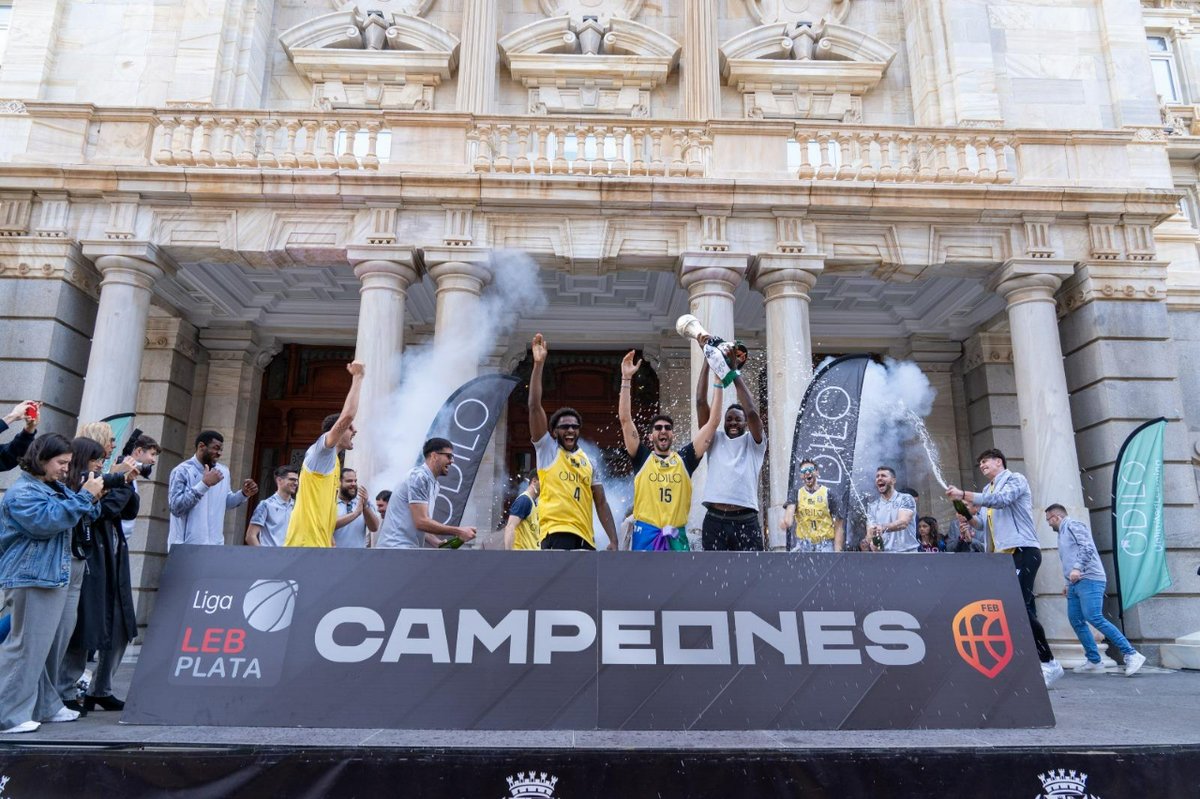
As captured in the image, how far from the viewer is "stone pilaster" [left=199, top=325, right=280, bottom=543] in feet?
50.9

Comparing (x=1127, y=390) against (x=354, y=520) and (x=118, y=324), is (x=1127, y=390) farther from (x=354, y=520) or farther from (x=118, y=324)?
(x=118, y=324)

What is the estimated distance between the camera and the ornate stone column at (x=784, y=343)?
1128 cm

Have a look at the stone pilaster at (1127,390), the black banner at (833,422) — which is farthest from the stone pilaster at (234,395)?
the stone pilaster at (1127,390)

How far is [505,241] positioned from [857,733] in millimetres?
9271

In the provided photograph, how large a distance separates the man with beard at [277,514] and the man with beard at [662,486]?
3.45 meters

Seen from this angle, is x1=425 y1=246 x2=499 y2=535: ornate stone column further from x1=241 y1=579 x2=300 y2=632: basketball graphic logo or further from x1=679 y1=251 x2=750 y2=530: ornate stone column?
x1=241 y1=579 x2=300 y2=632: basketball graphic logo

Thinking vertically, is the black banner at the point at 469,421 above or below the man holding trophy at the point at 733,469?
above

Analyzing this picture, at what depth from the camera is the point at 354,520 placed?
26.6 feet

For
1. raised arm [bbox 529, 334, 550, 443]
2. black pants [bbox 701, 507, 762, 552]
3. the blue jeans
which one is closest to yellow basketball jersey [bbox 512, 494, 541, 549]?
raised arm [bbox 529, 334, 550, 443]

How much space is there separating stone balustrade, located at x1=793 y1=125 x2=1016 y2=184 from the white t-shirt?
7.22 meters

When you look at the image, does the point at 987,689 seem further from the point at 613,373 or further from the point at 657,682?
the point at 613,373

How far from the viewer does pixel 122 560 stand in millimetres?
6070

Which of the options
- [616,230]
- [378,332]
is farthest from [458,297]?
[616,230]

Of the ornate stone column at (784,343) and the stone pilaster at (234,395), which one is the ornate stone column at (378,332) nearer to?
the stone pilaster at (234,395)
